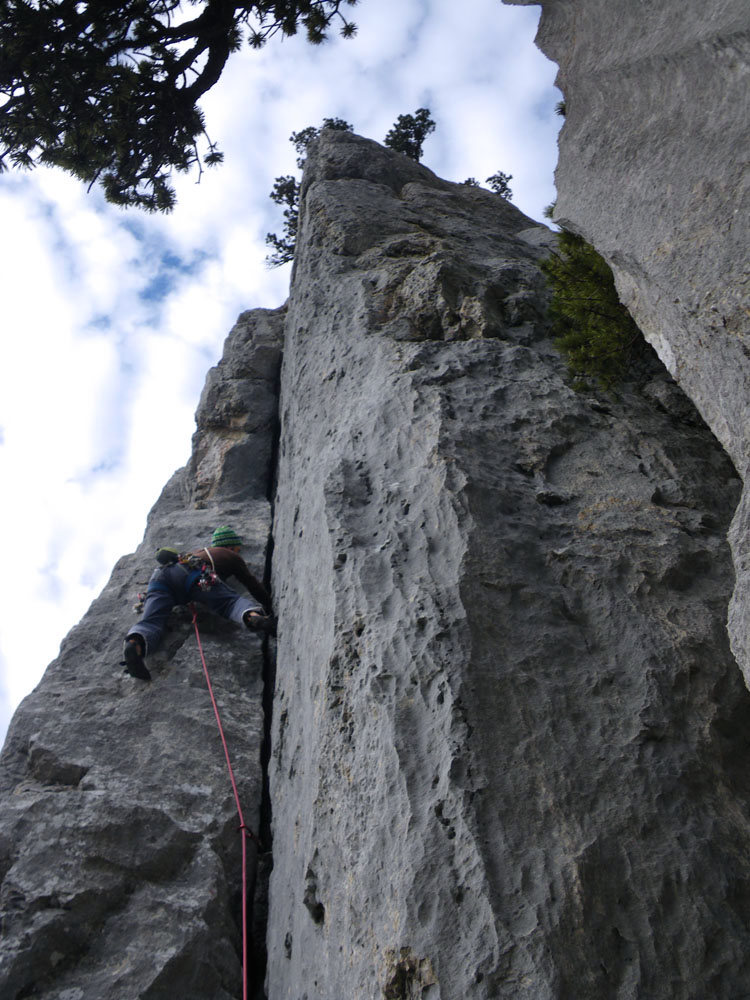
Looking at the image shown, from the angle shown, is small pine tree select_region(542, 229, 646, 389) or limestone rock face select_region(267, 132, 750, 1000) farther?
small pine tree select_region(542, 229, 646, 389)

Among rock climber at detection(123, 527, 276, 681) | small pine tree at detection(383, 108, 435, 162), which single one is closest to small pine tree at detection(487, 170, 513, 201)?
small pine tree at detection(383, 108, 435, 162)

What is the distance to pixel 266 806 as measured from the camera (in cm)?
708

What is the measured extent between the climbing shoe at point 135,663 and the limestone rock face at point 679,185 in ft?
18.1

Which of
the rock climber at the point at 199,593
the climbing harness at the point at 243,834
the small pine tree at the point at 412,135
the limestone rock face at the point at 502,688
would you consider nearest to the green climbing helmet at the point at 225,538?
the rock climber at the point at 199,593

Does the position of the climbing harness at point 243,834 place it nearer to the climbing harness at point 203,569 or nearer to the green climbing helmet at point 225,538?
the climbing harness at point 203,569

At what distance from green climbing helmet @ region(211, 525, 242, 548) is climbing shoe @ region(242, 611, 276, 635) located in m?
1.49

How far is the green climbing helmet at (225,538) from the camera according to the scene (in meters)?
9.91

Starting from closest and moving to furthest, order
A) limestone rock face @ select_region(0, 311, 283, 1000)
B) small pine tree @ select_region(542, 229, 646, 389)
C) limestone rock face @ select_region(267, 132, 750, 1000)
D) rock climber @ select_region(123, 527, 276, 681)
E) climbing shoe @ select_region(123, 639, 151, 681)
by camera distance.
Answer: limestone rock face @ select_region(267, 132, 750, 1000), limestone rock face @ select_region(0, 311, 283, 1000), small pine tree @ select_region(542, 229, 646, 389), climbing shoe @ select_region(123, 639, 151, 681), rock climber @ select_region(123, 527, 276, 681)

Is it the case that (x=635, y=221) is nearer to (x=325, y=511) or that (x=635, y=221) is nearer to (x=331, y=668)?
(x=325, y=511)

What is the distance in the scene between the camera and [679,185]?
4797mm

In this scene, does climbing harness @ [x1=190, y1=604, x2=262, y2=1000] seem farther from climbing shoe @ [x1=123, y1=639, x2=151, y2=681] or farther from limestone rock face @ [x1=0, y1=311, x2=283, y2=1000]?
climbing shoe @ [x1=123, y1=639, x2=151, y2=681]

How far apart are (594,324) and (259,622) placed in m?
4.48

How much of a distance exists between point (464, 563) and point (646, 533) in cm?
131

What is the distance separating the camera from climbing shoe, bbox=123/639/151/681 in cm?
788
